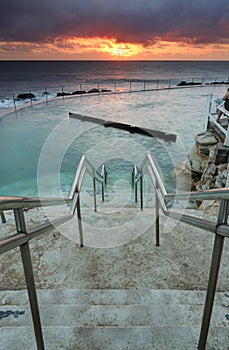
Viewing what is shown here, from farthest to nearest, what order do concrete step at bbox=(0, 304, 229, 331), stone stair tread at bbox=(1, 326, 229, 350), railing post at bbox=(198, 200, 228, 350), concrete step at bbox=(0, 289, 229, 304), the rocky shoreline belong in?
the rocky shoreline
concrete step at bbox=(0, 289, 229, 304)
concrete step at bbox=(0, 304, 229, 331)
stone stair tread at bbox=(1, 326, 229, 350)
railing post at bbox=(198, 200, 228, 350)

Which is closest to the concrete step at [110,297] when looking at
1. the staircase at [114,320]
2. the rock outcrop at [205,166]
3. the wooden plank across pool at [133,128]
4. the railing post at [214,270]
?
the staircase at [114,320]

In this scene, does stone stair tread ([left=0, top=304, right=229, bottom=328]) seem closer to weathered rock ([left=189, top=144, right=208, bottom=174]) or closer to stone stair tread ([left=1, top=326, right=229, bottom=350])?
stone stair tread ([left=1, top=326, right=229, bottom=350])

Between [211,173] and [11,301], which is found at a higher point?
[11,301]

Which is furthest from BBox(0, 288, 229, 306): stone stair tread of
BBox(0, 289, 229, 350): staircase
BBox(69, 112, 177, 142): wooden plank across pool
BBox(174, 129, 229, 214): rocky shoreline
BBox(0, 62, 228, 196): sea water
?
BBox(69, 112, 177, 142): wooden plank across pool

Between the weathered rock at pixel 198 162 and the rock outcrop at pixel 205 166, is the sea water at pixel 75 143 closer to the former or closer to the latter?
the rock outcrop at pixel 205 166

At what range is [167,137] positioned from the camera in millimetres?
9609

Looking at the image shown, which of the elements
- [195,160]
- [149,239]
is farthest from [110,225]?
[195,160]

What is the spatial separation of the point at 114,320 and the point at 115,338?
0.50ft

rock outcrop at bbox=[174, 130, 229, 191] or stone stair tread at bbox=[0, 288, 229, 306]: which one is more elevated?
stone stair tread at bbox=[0, 288, 229, 306]

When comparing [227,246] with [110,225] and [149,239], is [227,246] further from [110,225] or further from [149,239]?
[110,225]

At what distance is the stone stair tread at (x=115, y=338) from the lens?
1.15 meters

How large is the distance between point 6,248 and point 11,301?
930mm

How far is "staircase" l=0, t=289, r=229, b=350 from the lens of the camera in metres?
1.17

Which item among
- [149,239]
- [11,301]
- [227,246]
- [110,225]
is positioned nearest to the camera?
[11,301]
